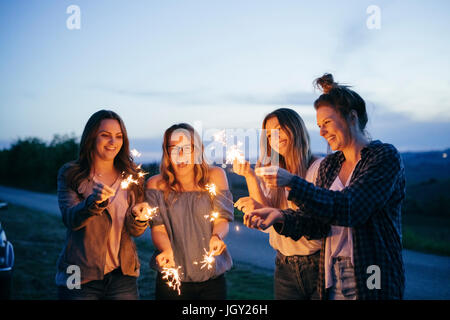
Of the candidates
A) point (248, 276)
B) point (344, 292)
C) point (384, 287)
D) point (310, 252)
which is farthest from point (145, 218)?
point (248, 276)

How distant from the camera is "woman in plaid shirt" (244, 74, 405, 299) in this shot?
8.29ft

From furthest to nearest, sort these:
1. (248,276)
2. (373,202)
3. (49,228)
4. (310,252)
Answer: (49,228) → (248,276) → (310,252) → (373,202)

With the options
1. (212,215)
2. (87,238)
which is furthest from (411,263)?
(87,238)

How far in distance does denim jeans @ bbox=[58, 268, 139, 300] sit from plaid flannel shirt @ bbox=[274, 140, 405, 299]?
71.8 inches

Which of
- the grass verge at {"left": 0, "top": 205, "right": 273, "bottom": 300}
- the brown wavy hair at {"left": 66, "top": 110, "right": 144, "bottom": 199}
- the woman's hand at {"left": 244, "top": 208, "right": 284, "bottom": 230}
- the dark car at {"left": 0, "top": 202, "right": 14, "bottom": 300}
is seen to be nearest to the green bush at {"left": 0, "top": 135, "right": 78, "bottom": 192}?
the grass verge at {"left": 0, "top": 205, "right": 273, "bottom": 300}

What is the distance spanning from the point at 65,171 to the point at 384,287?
2.84 m

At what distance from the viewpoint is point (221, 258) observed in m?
3.61

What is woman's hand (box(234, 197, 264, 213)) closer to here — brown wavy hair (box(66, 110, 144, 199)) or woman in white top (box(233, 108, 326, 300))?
woman in white top (box(233, 108, 326, 300))

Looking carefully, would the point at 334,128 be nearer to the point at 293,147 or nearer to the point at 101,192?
the point at 293,147

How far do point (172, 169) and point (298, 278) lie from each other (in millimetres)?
1562

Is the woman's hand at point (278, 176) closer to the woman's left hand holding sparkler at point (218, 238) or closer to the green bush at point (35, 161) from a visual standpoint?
the woman's left hand holding sparkler at point (218, 238)

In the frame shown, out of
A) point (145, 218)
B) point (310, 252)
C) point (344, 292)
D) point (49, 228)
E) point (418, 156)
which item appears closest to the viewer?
point (344, 292)
